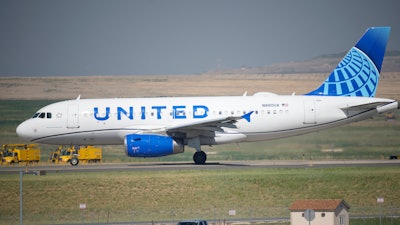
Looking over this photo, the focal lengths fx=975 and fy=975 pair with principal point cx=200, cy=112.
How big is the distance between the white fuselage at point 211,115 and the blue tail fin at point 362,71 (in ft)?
5.48

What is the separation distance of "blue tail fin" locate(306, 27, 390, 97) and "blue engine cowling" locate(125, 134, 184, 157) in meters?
10.2

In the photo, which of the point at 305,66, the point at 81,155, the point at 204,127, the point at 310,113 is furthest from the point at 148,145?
the point at 305,66

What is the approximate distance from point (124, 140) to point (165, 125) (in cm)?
288

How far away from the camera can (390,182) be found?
157ft

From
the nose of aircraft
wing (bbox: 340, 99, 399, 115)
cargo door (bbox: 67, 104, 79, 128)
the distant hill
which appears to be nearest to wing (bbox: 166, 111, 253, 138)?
cargo door (bbox: 67, 104, 79, 128)

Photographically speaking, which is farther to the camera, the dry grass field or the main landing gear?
the dry grass field

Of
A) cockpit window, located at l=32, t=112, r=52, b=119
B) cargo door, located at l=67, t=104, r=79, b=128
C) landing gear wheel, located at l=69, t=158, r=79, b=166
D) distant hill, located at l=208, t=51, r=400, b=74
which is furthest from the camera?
distant hill, located at l=208, t=51, r=400, b=74

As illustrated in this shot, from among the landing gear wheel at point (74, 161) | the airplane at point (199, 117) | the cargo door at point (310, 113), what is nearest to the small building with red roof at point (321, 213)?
the airplane at point (199, 117)

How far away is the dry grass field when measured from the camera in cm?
11369

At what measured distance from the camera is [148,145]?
5284 cm

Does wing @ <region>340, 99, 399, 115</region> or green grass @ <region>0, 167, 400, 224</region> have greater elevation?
wing @ <region>340, 99, 399, 115</region>

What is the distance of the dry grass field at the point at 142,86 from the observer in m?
114

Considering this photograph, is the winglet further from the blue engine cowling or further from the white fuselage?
the blue engine cowling

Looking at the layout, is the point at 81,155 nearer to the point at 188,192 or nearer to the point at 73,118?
the point at 73,118
